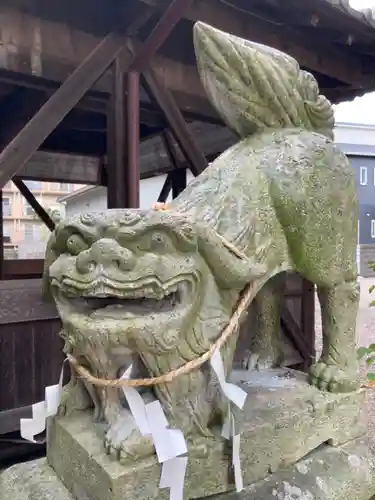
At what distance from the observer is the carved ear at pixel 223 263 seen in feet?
2.41

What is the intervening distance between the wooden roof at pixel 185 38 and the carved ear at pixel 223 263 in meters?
0.97

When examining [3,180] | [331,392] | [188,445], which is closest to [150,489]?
[188,445]

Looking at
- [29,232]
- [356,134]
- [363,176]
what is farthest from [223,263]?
[29,232]

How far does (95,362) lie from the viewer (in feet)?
2.21

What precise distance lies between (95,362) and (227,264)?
241mm

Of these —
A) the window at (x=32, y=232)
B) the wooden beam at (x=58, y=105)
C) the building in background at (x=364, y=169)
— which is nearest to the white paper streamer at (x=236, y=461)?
the wooden beam at (x=58, y=105)

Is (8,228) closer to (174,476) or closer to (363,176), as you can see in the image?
(363,176)

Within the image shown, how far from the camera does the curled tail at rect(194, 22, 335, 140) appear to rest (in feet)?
3.05

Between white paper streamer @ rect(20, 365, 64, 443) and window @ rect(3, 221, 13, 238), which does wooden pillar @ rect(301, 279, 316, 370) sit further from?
window @ rect(3, 221, 13, 238)

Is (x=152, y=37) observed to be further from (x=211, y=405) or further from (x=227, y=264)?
(x=211, y=405)

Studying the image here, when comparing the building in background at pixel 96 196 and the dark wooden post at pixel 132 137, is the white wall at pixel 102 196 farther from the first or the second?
the dark wooden post at pixel 132 137

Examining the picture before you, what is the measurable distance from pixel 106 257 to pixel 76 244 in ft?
0.20

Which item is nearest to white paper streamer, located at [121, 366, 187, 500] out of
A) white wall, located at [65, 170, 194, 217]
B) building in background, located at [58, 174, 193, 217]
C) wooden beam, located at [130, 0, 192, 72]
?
wooden beam, located at [130, 0, 192, 72]

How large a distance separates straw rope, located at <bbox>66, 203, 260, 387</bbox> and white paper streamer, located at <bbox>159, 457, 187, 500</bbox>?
0.37ft
